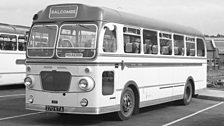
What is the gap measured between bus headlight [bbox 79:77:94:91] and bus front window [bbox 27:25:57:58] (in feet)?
3.61

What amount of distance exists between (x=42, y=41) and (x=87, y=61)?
56.2 inches

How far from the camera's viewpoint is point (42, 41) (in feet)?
34.5

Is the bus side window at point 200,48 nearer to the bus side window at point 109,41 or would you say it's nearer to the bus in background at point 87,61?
the bus in background at point 87,61

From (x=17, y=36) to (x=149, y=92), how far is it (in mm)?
9828

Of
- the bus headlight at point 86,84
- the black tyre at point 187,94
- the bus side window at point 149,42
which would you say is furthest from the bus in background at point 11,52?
the bus headlight at point 86,84

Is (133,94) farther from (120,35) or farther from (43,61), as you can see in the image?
(43,61)

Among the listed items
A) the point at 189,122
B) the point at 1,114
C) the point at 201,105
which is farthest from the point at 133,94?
the point at 201,105

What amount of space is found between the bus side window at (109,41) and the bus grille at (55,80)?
1.15 m

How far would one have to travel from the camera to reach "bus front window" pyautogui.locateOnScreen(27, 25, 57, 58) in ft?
33.9

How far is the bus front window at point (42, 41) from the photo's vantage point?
1034 centimetres

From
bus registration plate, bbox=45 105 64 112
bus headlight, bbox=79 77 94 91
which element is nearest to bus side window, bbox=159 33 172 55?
bus headlight, bbox=79 77 94 91

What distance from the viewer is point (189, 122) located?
11.3 meters

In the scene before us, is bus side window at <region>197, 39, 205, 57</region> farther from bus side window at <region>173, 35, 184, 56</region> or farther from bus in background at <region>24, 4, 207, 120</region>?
bus in background at <region>24, 4, 207, 120</region>

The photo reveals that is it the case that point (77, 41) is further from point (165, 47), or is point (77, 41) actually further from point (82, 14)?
point (165, 47)
